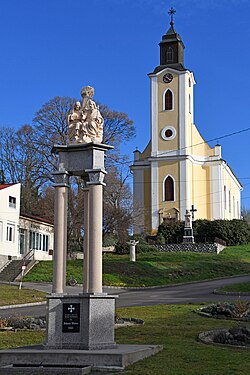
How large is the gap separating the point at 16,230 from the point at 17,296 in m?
Answer: 18.5

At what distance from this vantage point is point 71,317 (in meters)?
12.7

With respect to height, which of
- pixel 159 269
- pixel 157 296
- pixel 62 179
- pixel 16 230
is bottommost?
pixel 157 296

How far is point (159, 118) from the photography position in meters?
65.9

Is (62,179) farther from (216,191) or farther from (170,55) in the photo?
(170,55)

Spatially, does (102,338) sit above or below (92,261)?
below

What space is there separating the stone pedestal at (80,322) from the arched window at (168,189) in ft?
171

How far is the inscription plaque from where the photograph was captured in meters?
12.6

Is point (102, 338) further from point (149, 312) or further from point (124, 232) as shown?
point (124, 232)

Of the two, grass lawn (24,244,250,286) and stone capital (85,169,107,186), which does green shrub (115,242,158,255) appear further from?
stone capital (85,169,107,186)

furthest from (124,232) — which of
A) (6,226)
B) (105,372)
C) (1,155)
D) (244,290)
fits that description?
(105,372)

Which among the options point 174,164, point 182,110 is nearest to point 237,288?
point 174,164

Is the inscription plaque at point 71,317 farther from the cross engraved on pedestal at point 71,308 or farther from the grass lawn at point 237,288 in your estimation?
the grass lawn at point 237,288

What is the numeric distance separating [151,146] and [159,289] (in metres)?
32.7

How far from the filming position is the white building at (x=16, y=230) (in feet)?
151
